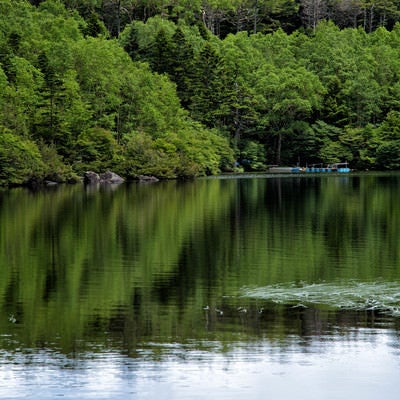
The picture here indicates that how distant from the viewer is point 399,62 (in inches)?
4825

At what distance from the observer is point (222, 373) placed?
1379 centimetres

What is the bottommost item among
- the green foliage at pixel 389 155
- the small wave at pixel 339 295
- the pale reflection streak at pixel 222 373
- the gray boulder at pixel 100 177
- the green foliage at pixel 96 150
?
the pale reflection streak at pixel 222 373

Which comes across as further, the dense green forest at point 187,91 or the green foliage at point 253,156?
the green foliage at point 253,156

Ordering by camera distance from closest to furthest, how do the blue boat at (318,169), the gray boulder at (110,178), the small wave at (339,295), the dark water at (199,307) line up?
1. the dark water at (199,307)
2. the small wave at (339,295)
3. the gray boulder at (110,178)
4. the blue boat at (318,169)

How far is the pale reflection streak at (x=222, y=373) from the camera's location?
42.1 ft

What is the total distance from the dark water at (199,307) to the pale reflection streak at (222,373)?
3 cm

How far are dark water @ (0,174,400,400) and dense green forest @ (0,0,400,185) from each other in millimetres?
35303

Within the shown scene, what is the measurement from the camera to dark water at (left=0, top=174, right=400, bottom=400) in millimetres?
13469

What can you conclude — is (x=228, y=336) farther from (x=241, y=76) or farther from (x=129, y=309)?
(x=241, y=76)

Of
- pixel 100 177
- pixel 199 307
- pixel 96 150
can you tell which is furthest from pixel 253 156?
pixel 199 307

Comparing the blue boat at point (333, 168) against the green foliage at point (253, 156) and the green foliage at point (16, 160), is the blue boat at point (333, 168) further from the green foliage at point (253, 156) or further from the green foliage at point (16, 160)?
the green foliage at point (16, 160)

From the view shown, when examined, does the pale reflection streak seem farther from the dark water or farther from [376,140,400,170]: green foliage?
[376,140,400,170]: green foliage

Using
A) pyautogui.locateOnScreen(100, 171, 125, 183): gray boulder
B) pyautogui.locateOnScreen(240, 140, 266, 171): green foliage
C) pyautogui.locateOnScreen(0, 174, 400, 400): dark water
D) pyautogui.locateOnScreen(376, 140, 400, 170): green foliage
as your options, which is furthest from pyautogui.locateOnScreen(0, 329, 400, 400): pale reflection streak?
pyautogui.locateOnScreen(376, 140, 400, 170): green foliage

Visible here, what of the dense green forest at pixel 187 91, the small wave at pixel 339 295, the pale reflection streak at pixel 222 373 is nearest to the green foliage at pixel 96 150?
the dense green forest at pixel 187 91
